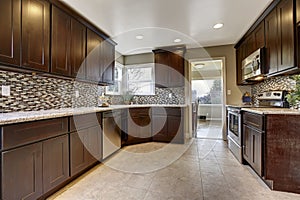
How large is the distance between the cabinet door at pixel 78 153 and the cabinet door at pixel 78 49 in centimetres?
95

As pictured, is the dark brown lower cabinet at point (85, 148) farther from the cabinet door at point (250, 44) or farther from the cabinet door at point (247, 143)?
the cabinet door at point (250, 44)

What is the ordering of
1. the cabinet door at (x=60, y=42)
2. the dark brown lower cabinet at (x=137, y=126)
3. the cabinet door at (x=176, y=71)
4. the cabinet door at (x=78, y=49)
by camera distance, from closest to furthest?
the cabinet door at (x=60, y=42) → the cabinet door at (x=78, y=49) → the dark brown lower cabinet at (x=137, y=126) → the cabinet door at (x=176, y=71)

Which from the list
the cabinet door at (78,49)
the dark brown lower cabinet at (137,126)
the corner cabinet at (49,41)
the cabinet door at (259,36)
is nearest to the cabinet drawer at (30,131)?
the corner cabinet at (49,41)

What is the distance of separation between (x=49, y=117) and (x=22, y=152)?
0.39 metres

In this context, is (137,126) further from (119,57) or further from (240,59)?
(240,59)

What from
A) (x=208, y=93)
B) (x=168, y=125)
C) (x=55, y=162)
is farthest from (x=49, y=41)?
(x=208, y=93)

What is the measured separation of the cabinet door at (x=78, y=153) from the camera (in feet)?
7.14

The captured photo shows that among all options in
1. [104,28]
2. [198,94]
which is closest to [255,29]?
[104,28]

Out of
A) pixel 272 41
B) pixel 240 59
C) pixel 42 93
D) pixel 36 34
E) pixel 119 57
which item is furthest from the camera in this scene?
pixel 119 57

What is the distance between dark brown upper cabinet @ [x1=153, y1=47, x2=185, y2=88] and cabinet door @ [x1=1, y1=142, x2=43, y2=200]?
333 cm

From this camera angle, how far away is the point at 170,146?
3.90 m

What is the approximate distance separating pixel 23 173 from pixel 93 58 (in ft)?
7.02

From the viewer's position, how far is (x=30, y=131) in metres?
1.61

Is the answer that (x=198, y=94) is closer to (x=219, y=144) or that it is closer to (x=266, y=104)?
(x=219, y=144)
